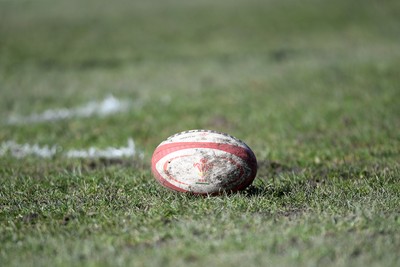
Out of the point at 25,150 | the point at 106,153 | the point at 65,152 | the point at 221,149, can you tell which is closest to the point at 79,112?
the point at 25,150

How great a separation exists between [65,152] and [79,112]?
2.47 m

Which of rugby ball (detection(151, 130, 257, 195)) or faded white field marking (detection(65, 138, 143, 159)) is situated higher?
rugby ball (detection(151, 130, 257, 195))

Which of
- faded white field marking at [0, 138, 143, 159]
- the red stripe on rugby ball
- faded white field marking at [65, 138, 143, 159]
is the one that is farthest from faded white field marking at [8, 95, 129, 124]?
the red stripe on rugby ball

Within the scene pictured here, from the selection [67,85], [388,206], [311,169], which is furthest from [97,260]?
[67,85]

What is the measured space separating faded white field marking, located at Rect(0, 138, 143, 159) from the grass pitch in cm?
15

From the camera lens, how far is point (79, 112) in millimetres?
10109

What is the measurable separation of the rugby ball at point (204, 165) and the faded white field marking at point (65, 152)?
2.44 m

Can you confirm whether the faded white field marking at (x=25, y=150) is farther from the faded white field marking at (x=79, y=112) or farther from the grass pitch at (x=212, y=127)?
the faded white field marking at (x=79, y=112)

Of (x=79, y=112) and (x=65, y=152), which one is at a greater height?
(x=65, y=152)

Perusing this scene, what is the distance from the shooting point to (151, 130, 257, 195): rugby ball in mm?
4855

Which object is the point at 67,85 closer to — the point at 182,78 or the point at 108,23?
the point at 182,78

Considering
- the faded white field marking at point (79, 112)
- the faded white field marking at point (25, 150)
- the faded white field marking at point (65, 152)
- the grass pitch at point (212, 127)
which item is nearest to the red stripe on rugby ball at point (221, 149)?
the grass pitch at point (212, 127)

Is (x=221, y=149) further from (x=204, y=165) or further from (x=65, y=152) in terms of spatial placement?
(x=65, y=152)

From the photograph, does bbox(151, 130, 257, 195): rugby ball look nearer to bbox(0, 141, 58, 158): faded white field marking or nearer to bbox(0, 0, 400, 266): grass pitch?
bbox(0, 0, 400, 266): grass pitch
